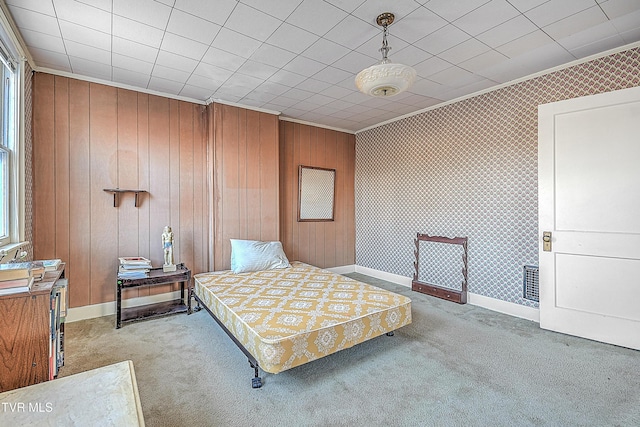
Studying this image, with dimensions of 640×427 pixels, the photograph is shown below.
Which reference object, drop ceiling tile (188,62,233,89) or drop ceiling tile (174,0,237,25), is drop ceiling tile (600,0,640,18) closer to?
drop ceiling tile (174,0,237,25)

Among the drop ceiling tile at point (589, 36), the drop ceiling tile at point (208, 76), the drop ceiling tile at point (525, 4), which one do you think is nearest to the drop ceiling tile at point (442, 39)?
the drop ceiling tile at point (525, 4)

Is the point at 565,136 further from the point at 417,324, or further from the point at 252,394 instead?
the point at 252,394

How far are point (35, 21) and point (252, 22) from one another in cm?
165

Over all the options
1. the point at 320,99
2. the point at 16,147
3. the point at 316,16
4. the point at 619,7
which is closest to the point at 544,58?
the point at 619,7

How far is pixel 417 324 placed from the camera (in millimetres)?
3156

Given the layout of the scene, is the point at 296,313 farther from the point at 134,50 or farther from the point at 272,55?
the point at 134,50

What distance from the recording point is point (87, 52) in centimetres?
276

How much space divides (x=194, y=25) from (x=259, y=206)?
2418 millimetres

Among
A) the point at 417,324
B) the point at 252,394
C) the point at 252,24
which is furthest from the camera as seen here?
the point at 417,324

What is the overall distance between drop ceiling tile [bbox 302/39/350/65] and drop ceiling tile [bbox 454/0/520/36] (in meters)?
0.97

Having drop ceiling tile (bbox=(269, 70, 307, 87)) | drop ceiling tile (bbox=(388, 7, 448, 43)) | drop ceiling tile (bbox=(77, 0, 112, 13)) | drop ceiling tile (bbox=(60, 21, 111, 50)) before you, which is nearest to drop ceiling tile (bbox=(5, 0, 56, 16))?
drop ceiling tile (bbox=(60, 21, 111, 50))

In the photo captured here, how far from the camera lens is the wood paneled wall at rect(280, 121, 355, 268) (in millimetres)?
4902

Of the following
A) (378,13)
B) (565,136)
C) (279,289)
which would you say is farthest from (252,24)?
(565,136)

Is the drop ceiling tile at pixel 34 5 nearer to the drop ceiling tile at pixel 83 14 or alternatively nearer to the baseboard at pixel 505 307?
the drop ceiling tile at pixel 83 14
